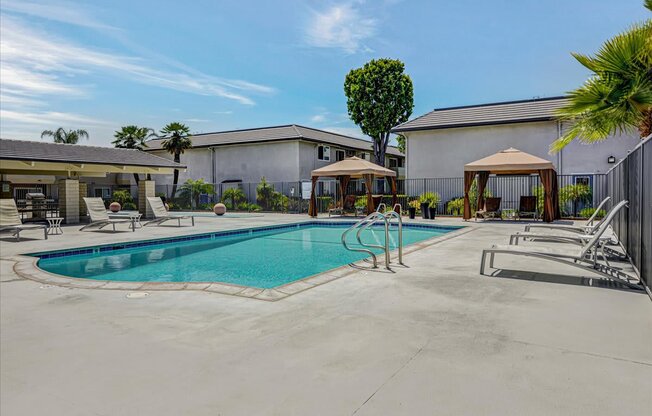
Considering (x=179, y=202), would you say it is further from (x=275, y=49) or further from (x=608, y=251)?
(x=608, y=251)

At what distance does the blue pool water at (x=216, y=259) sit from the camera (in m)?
8.23

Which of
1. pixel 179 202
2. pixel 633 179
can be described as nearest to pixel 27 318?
pixel 633 179

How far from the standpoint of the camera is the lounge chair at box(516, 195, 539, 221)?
17.2m

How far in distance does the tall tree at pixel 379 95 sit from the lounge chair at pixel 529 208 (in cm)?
1646

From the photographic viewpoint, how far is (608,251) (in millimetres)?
8500

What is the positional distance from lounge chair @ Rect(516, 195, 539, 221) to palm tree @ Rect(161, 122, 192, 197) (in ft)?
85.7

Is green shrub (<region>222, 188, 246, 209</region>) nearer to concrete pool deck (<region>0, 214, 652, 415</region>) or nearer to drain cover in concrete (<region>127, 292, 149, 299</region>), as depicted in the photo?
concrete pool deck (<region>0, 214, 652, 415</region>)

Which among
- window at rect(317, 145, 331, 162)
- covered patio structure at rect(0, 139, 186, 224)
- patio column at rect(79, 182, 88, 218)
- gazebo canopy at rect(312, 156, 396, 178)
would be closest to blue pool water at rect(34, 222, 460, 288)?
gazebo canopy at rect(312, 156, 396, 178)

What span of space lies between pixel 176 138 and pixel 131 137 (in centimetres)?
686

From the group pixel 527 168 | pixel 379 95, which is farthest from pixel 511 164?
pixel 379 95

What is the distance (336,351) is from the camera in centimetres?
344

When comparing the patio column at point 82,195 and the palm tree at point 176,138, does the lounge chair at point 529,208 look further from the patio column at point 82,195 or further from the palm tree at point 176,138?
the palm tree at point 176,138

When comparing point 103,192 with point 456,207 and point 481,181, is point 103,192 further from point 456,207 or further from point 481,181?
point 481,181

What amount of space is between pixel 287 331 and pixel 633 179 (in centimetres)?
615
